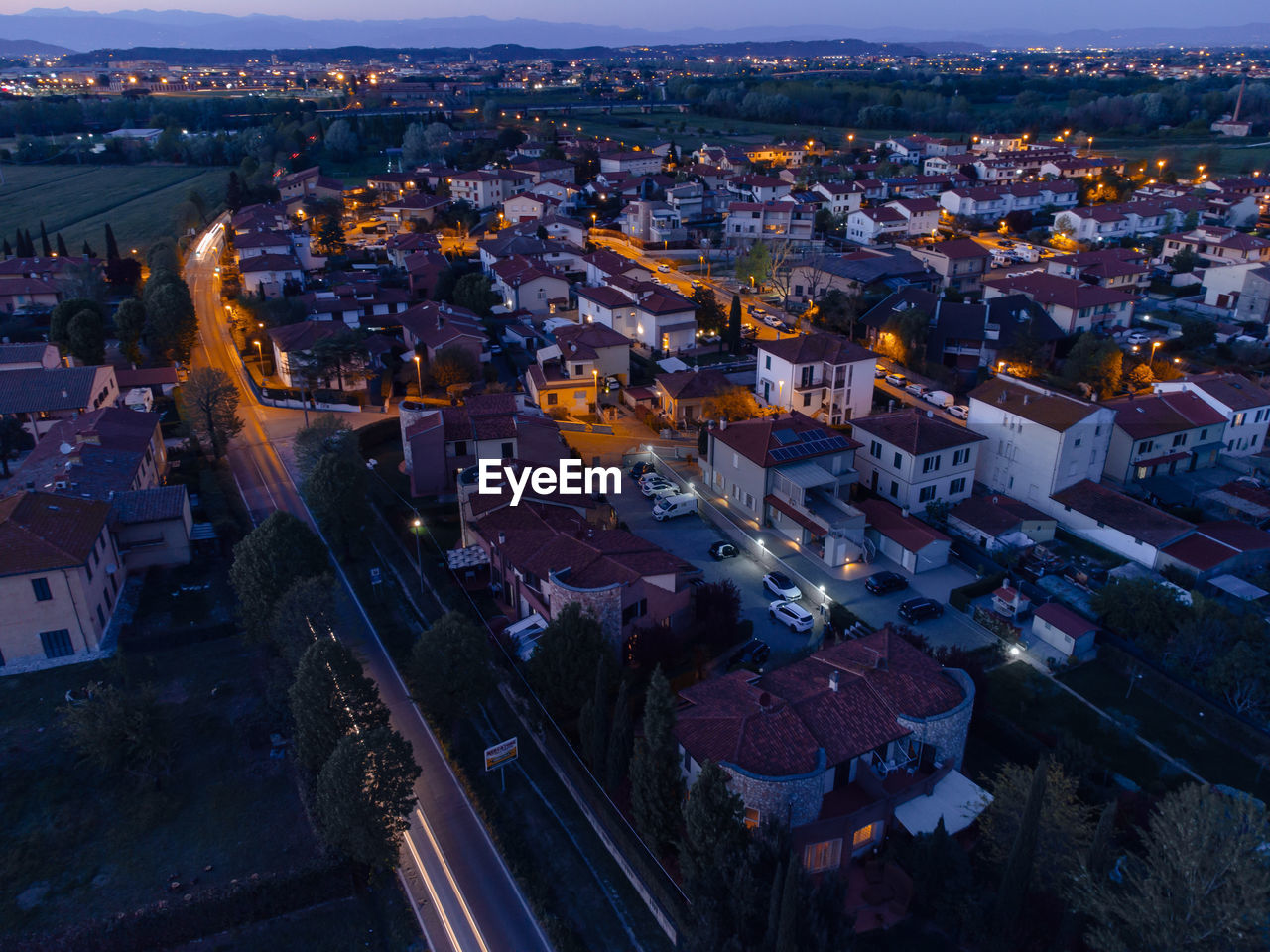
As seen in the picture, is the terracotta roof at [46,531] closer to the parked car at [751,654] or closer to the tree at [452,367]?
the parked car at [751,654]

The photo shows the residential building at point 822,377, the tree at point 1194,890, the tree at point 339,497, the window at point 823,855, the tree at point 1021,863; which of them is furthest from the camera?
the residential building at point 822,377

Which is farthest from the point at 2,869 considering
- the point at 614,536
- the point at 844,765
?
the point at 844,765

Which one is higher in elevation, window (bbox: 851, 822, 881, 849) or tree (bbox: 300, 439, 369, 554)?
tree (bbox: 300, 439, 369, 554)

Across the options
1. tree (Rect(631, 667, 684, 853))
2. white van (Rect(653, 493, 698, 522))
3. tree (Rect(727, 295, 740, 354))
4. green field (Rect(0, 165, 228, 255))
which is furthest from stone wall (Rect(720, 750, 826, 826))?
green field (Rect(0, 165, 228, 255))

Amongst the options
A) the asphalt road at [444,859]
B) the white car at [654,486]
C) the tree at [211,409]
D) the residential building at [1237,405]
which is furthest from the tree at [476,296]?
the residential building at [1237,405]

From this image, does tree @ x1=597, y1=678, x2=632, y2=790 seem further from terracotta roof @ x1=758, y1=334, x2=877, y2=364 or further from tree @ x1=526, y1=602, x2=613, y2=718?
terracotta roof @ x1=758, y1=334, x2=877, y2=364

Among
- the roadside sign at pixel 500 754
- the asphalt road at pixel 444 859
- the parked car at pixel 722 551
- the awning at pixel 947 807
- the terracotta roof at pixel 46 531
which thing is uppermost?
the terracotta roof at pixel 46 531

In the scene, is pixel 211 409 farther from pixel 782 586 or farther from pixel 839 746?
pixel 839 746
